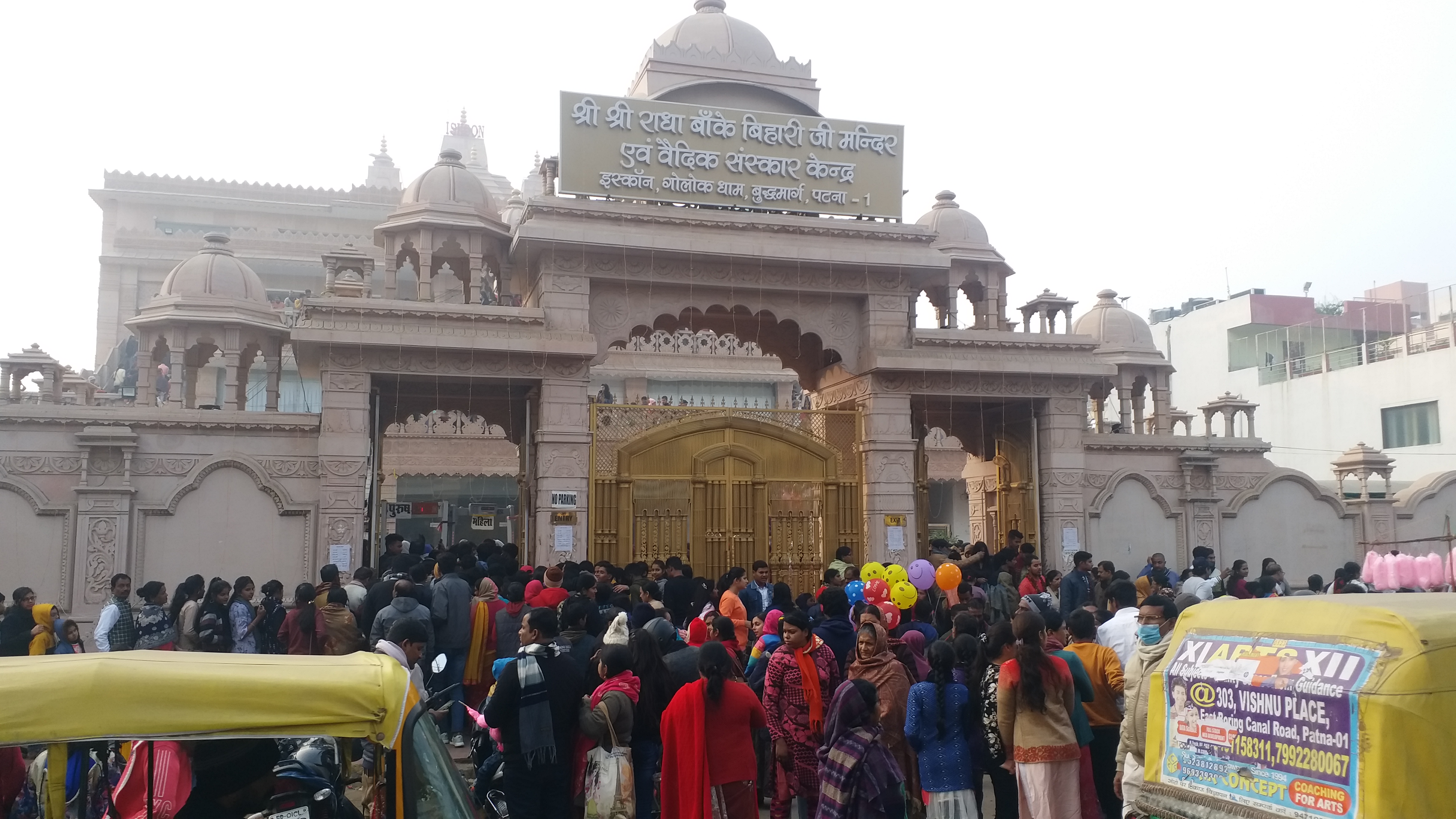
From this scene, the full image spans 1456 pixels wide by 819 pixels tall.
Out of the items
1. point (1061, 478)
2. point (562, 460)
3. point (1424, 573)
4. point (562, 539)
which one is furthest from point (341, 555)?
point (1424, 573)

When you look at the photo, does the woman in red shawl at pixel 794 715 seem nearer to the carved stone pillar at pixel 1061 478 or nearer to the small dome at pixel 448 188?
the carved stone pillar at pixel 1061 478

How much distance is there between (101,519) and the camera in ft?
44.9

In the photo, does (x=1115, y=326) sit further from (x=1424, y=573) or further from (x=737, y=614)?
(x=737, y=614)

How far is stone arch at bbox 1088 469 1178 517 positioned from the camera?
Result: 16953 millimetres

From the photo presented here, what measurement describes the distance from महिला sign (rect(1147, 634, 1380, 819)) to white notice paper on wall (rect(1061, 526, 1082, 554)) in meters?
12.1

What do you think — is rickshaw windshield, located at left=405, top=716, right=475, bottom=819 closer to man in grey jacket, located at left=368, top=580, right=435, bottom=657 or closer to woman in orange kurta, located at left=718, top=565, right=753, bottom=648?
man in grey jacket, located at left=368, top=580, right=435, bottom=657

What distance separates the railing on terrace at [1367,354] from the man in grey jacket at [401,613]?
26230mm

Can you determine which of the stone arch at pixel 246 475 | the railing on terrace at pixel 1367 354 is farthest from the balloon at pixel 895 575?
the railing on terrace at pixel 1367 354

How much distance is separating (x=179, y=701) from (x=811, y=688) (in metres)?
3.57

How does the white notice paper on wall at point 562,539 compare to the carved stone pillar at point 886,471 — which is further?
the carved stone pillar at point 886,471

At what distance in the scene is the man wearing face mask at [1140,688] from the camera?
543 centimetres

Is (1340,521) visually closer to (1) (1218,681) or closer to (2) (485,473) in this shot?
(1) (1218,681)

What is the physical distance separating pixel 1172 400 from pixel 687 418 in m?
26.8

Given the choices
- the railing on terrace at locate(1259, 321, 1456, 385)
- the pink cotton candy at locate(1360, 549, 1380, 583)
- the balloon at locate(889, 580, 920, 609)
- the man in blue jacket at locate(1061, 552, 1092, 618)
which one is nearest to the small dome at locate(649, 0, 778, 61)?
the man in blue jacket at locate(1061, 552, 1092, 618)
